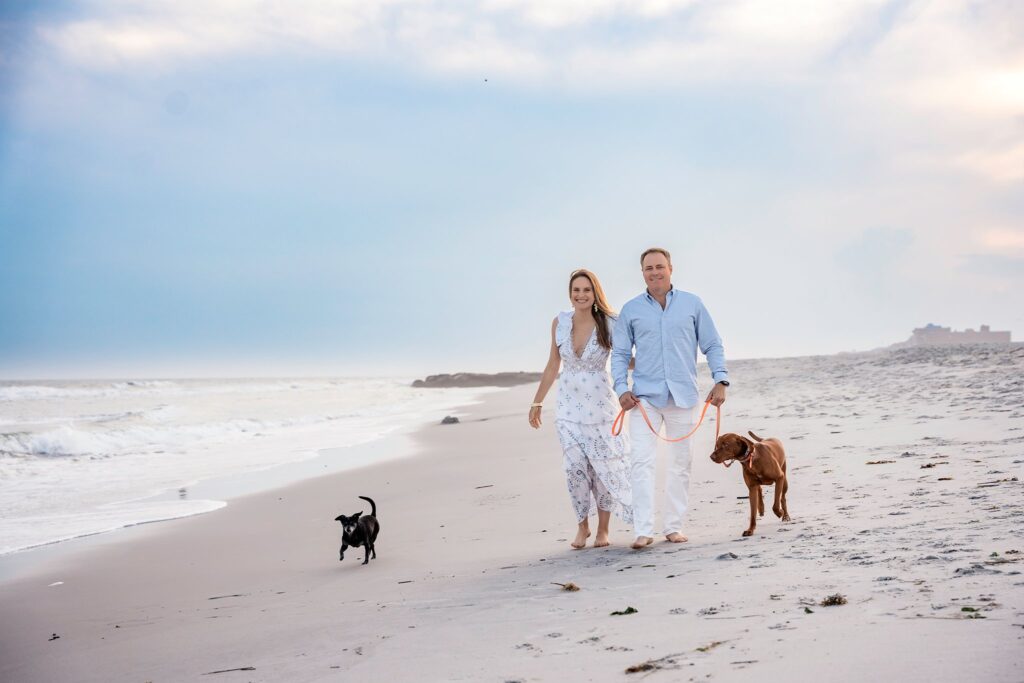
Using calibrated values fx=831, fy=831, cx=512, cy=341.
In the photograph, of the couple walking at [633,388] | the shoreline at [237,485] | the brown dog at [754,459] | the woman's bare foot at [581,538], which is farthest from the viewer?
the shoreline at [237,485]

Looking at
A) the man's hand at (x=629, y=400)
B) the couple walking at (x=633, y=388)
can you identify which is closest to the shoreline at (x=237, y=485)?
the couple walking at (x=633, y=388)

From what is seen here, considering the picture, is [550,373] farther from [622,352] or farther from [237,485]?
[237,485]

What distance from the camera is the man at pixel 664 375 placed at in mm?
5660

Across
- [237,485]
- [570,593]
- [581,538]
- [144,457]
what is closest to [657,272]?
[581,538]

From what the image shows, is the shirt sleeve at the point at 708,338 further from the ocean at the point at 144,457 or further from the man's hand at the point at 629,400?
the ocean at the point at 144,457

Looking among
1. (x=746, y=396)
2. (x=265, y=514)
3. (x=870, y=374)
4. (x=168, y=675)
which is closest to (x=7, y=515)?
(x=265, y=514)

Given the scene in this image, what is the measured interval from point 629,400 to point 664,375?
0.96ft

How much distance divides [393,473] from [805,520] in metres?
7.59

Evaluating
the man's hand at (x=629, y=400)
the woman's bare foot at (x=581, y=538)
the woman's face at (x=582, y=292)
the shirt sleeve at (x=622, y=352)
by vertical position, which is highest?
the woman's face at (x=582, y=292)

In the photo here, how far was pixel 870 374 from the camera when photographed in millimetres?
20359

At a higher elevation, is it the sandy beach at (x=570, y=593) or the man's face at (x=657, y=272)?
the man's face at (x=657, y=272)

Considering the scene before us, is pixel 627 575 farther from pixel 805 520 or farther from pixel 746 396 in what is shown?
pixel 746 396

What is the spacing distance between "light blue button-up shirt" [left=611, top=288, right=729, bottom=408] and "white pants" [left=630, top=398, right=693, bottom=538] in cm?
11

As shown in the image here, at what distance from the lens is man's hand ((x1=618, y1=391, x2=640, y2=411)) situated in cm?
572
